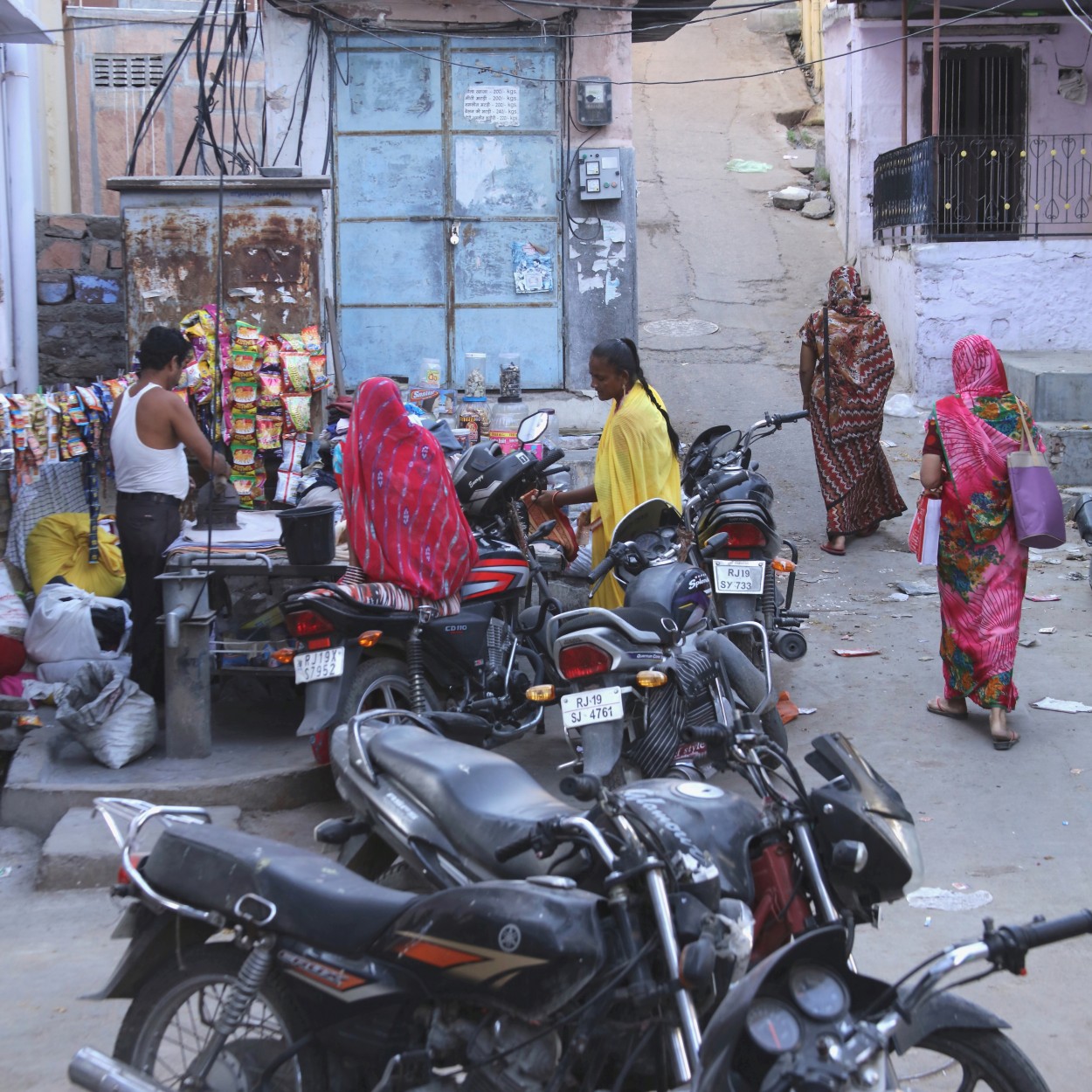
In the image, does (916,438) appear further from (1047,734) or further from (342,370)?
(1047,734)

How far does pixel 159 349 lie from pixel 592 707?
2.65m

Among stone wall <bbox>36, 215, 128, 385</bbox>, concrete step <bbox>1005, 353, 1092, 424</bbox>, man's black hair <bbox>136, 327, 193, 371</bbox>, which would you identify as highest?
stone wall <bbox>36, 215, 128, 385</bbox>

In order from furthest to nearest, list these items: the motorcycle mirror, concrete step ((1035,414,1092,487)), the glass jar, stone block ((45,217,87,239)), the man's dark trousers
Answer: concrete step ((1035,414,1092,487)), the glass jar, stone block ((45,217,87,239)), the motorcycle mirror, the man's dark trousers

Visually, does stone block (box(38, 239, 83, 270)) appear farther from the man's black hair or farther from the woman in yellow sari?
the woman in yellow sari

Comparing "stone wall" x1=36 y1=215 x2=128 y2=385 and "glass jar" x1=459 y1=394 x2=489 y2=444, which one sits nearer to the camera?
"stone wall" x1=36 y1=215 x2=128 y2=385

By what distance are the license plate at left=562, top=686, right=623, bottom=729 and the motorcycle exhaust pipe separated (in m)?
2.05

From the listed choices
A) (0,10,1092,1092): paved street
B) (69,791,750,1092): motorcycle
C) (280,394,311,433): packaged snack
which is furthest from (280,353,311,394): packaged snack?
(69,791,750,1092): motorcycle

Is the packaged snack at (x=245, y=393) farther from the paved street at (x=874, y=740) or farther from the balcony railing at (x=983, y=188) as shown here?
the balcony railing at (x=983, y=188)

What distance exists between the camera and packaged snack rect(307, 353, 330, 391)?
799 cm

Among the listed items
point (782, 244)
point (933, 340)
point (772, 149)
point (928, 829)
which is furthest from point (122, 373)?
point (772, 149)

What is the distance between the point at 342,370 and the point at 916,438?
4943 millimetres

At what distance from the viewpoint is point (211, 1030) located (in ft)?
9.18

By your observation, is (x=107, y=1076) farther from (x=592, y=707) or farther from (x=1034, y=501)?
(x=1034, y=501)

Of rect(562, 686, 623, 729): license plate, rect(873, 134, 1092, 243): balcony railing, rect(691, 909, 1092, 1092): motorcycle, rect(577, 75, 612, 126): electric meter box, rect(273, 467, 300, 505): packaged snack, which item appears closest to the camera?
rect(691, 909, 1092, 1092): motorcycle
